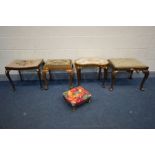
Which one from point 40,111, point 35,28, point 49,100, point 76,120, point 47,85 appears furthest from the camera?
point 47,85

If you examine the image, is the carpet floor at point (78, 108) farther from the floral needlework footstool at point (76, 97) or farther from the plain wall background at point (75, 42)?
the plain wall background at point (75, 42)

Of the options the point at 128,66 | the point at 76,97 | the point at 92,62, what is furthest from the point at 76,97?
the point at 128,66

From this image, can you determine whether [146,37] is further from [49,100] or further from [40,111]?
[40,111]

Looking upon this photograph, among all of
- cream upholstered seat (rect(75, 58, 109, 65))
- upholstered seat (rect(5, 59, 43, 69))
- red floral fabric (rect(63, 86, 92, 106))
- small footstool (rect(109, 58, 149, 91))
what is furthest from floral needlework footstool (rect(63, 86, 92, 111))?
upholstered seat (rect(5, 59, 43, 69))

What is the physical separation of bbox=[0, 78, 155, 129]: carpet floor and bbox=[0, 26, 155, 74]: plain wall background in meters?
0.54

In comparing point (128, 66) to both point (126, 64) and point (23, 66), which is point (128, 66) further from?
point (23, 66)

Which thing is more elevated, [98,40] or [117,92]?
[98,40]

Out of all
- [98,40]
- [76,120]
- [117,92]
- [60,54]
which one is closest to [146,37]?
[98,40]

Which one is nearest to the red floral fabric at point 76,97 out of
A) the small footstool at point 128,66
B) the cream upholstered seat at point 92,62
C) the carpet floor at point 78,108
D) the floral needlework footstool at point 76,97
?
the floral needlework footstool at point 76,97

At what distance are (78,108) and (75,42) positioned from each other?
1134 mm

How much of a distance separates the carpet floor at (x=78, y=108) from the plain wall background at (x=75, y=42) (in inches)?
21.1

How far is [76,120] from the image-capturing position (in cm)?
180

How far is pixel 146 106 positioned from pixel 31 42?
2.04 meters

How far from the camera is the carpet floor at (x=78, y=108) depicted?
5.70 feet
